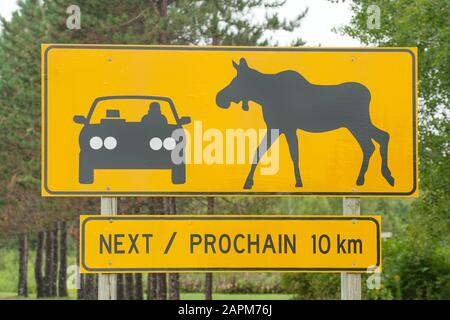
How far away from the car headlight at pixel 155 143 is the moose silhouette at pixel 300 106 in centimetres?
55

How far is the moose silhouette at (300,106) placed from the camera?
268 inches

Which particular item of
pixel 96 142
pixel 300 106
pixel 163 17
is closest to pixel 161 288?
pixel 163 17

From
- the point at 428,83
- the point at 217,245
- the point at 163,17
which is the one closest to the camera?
the point at 217,245

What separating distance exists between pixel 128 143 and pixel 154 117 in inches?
11.0

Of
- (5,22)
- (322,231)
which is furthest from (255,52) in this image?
(5,22)

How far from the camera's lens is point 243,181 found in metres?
6.80

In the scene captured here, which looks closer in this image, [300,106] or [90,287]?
[300,106]

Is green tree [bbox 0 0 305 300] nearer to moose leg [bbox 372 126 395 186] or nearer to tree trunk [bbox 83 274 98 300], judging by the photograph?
tree trunk [bbox 83 274 98 300]

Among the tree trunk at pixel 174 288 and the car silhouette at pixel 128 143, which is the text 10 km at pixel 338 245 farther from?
the tree trunk at pixel 174 288

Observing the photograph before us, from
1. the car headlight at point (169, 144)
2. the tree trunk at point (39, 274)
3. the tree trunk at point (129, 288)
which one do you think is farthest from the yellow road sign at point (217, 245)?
the tree trunk at point (39, 274)

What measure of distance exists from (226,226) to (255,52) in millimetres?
1362

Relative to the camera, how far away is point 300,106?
22.4 ft

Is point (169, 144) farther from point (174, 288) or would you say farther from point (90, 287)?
point (90, 287)

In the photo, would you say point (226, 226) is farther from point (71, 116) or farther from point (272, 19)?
point (272, 19)
